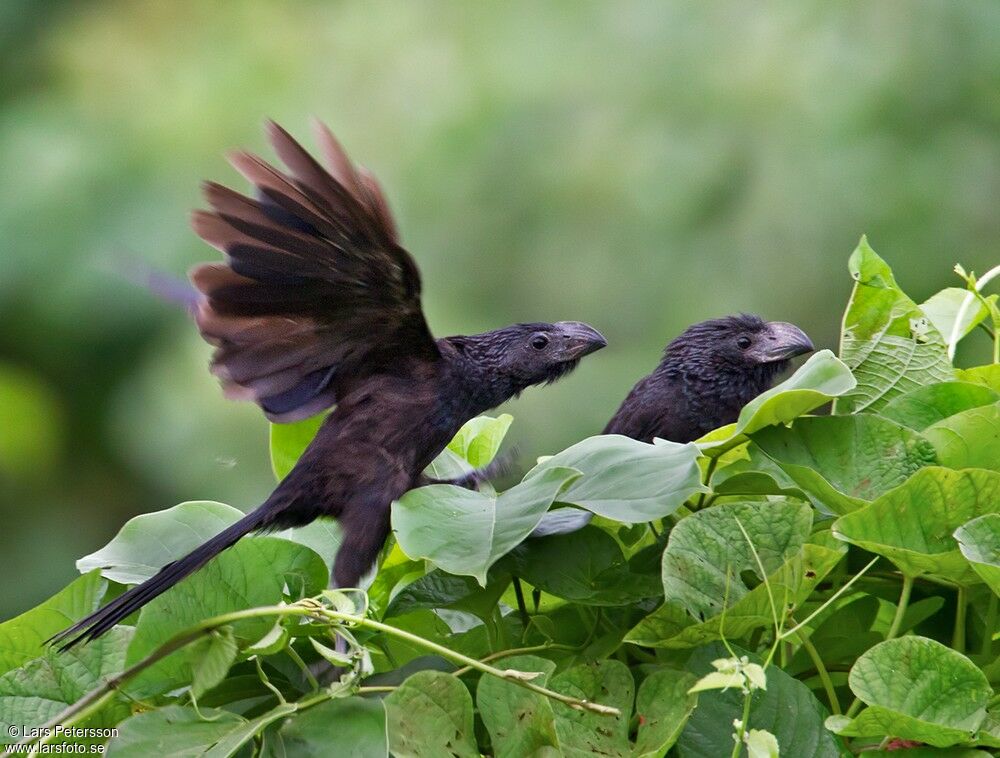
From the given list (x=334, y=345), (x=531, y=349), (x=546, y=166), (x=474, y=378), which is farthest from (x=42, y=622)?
(x=546, y=166)

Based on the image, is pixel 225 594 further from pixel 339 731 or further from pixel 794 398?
pixel 794 398

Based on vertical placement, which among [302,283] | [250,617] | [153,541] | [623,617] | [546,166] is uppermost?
[546,166]

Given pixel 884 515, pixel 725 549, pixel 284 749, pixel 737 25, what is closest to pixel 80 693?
pixel 284 749

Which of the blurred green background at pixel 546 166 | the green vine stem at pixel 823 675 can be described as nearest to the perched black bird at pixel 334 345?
the green vine stem at pixel 823 675

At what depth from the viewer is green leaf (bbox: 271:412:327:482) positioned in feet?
4.32

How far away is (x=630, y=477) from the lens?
84 centimetres

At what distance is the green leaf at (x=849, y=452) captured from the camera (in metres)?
0.90

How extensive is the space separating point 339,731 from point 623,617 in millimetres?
241

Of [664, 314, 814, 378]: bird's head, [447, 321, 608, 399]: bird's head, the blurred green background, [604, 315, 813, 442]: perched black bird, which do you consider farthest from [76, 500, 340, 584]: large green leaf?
the blurred green background

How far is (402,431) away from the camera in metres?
1.74

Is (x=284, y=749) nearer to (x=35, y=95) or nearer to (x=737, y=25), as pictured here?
(x=737, y=25)

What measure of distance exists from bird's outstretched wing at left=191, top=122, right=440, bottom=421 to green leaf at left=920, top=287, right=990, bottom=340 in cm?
61

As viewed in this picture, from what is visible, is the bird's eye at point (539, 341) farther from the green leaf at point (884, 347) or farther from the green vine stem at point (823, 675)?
the green vine stem at point (823, 675)

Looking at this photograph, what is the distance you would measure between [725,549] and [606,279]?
2.91 m
